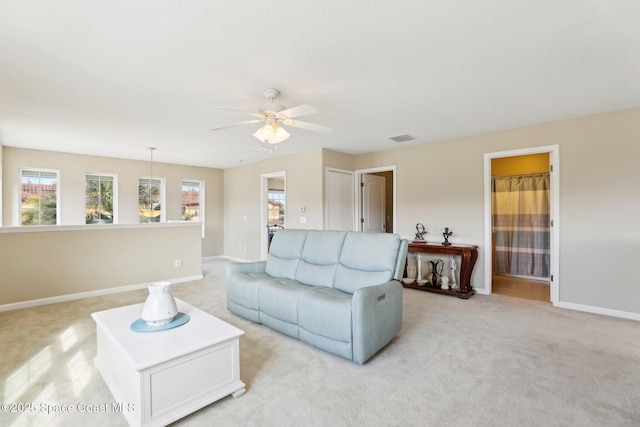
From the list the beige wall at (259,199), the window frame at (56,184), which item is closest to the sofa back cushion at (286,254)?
the beige wall at (259,199)

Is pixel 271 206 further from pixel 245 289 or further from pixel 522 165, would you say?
pixel 522 165

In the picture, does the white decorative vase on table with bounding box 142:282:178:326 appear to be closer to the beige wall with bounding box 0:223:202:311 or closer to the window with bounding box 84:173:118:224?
the beige wall with bounding box 0:223:202:311

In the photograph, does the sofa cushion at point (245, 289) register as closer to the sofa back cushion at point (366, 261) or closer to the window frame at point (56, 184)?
the sofa back cushion at point (366, 261)

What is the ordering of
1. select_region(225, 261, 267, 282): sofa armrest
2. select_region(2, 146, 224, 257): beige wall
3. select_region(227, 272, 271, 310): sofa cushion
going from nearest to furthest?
select_region(227, 272, 271, 310): sofa cushion < select_region(225, 261, 267, 282): sofa armrest < select_region(2, 146, 224, 257): beige wall

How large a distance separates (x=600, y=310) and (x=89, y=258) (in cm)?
683

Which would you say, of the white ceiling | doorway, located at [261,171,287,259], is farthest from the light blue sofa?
doorway, located at [261,171,287,259]

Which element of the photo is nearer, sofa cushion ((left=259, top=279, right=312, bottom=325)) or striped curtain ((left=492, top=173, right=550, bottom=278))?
sofa cushion ((left=259, top=279, right=312, bottom=325))

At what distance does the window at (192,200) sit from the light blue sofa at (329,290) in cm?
464

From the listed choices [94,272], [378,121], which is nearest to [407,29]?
[378,121]

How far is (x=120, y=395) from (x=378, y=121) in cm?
370

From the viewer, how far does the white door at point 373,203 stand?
243 inches

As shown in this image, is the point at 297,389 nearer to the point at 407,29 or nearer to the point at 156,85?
the point at 407,29

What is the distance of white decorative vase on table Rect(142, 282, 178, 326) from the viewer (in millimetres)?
2051

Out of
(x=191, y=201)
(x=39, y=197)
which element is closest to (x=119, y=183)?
(x=39, y=197)
